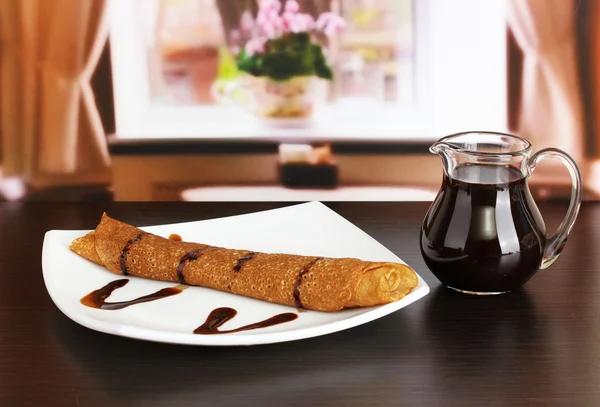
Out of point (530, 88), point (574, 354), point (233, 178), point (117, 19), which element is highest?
point (117, 19)

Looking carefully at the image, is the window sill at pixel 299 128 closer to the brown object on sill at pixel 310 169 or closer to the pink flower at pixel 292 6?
the brown object on sill at pixel 310 169

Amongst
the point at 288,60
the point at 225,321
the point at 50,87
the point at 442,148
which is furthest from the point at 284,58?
the point at 225,321

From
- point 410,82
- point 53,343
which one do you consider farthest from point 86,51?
point 53,343

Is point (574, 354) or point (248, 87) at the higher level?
point (248, 87)

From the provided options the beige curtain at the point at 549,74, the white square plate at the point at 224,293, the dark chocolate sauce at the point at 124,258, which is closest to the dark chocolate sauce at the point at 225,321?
the white square plate at the point at 224,293

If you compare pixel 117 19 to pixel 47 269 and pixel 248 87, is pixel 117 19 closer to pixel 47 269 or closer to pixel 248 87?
pixel 248 87
